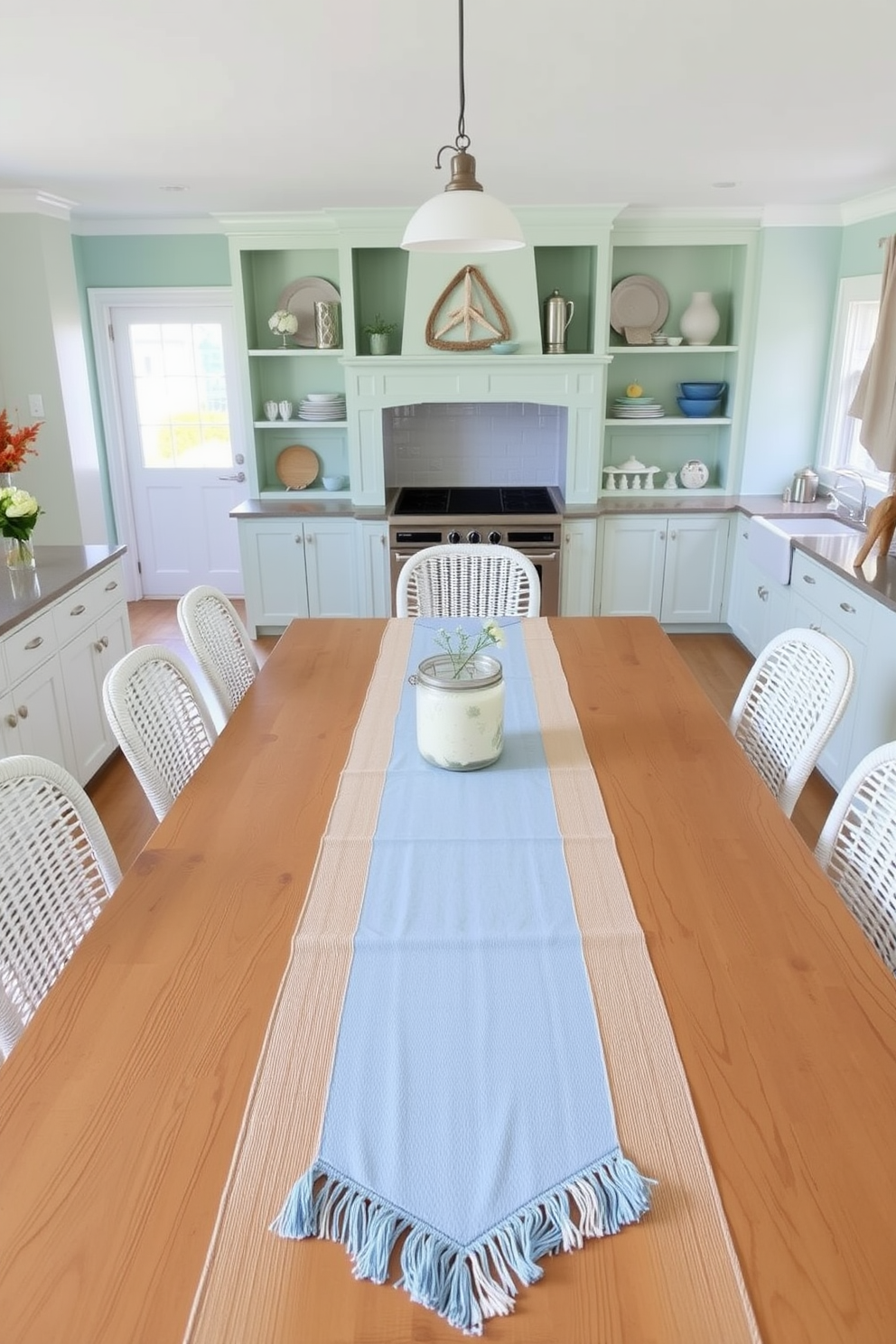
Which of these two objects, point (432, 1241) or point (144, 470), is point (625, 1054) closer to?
point (432, 1241)

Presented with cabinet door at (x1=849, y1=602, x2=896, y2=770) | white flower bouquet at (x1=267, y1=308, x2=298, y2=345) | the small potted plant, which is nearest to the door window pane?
white flower bouquet at (x1=267, y1=308, x2=298, y2=345)

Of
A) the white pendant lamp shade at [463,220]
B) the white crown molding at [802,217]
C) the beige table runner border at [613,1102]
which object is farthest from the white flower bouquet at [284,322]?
the beige table runner border at [613,1102]

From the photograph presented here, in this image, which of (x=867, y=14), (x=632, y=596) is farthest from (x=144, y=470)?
(x=867, y=14)

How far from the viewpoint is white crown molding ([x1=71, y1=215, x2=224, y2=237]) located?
5.04 metres

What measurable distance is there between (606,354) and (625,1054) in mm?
4305

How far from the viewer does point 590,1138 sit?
3.11 ft

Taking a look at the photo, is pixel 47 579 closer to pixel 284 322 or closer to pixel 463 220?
pixel 463 220

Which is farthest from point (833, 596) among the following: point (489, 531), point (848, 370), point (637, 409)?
point (637, 409)

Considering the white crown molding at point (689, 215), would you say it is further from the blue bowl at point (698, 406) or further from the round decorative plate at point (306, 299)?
the round decorative plate at point (306, 299)

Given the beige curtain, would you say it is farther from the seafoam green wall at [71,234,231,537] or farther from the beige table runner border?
the seafoam green wall at [71,234,231,537]

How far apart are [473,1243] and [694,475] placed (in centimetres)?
497

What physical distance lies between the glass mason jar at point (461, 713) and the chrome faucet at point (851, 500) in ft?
9.82

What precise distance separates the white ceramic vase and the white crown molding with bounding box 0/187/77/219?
329cm

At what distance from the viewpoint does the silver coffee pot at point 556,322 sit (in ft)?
15.6
